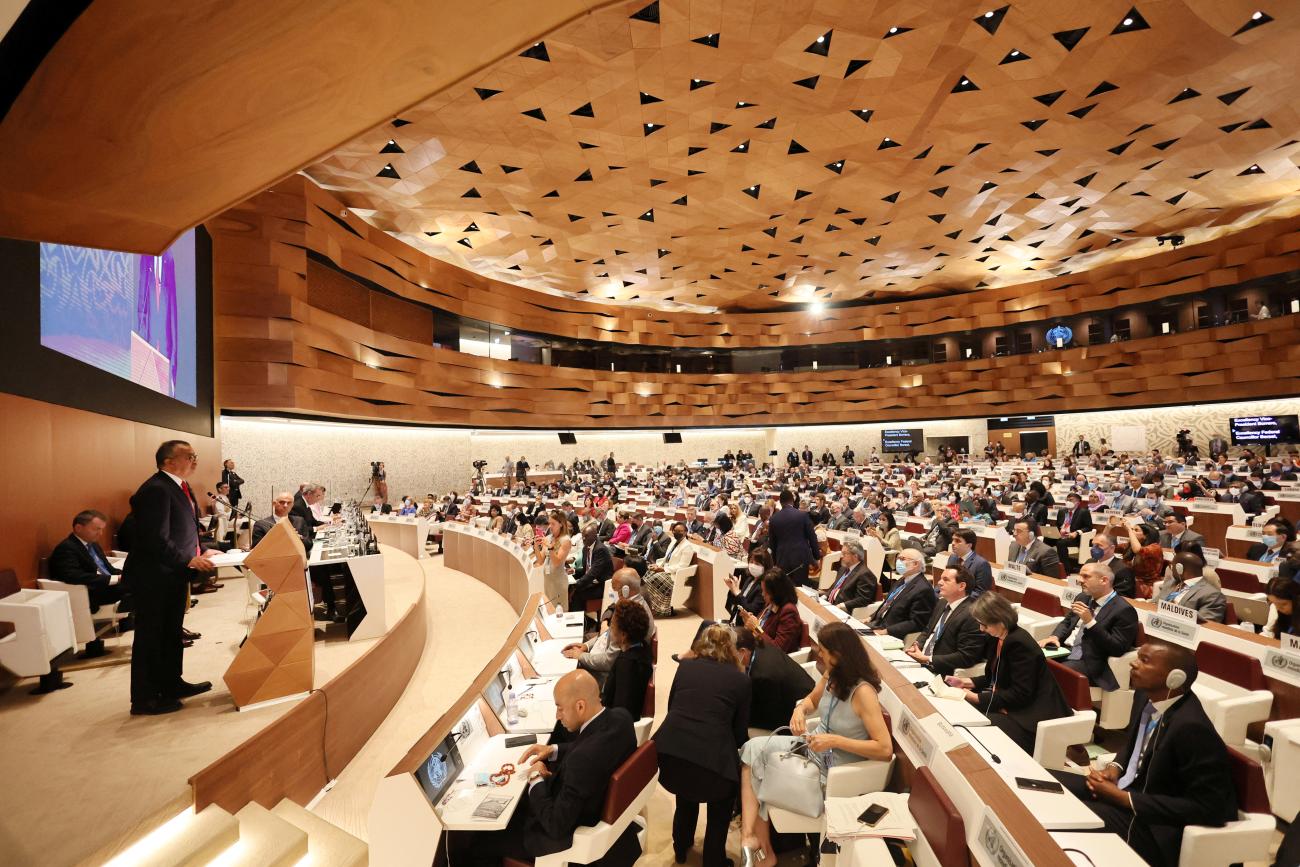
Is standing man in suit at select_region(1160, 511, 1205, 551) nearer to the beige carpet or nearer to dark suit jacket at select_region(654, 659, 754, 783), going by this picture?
dark suit jacket at select_region(654, 659, 754, 783)

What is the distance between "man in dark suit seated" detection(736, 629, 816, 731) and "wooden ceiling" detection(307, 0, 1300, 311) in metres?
7.10

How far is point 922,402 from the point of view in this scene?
2797cm

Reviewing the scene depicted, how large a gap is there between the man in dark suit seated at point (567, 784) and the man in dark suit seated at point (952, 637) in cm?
233

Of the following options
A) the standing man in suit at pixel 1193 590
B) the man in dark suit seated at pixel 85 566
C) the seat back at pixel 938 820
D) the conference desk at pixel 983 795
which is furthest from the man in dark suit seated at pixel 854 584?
the man in dark suit seated at pixel 85 566

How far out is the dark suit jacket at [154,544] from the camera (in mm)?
3146

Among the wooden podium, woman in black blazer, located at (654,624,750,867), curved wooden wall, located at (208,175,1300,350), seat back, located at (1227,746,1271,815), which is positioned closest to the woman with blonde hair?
woman in black blazer, located at (654,624,750,867)

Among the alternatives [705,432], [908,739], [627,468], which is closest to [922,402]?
[705,432]

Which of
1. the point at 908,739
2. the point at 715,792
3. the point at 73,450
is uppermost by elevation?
the point at 73,450

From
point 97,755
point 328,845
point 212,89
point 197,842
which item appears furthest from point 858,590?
point 212,89

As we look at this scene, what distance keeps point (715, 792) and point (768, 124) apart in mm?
14097

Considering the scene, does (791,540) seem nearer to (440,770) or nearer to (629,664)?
(629,664)

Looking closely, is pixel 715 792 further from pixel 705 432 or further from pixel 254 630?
pixel 705 432

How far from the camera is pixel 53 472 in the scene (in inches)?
186

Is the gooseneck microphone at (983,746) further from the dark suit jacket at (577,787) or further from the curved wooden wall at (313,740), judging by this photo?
the curved wooden wall at (313,740)
